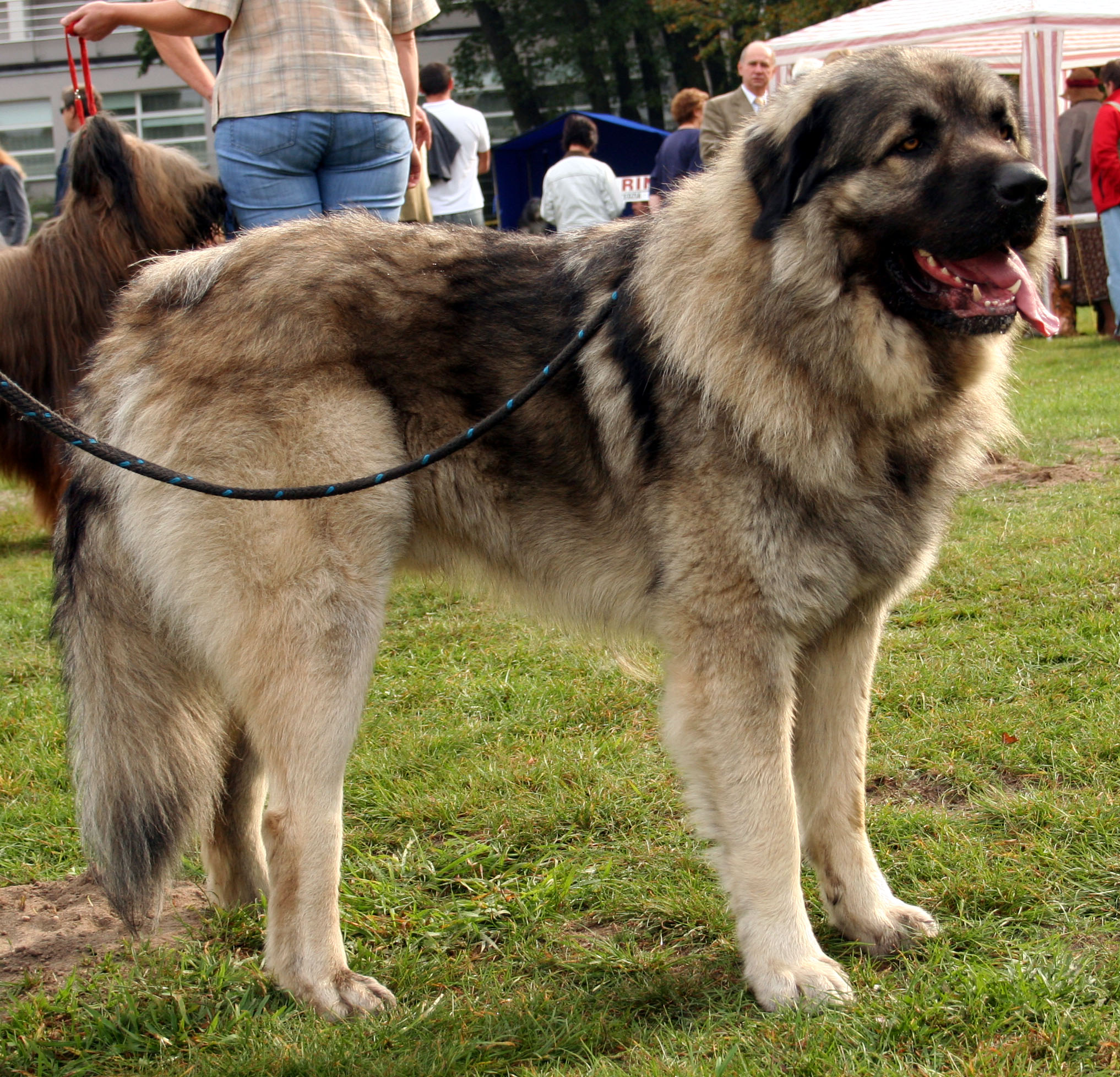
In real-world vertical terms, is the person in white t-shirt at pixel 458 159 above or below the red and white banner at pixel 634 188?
above

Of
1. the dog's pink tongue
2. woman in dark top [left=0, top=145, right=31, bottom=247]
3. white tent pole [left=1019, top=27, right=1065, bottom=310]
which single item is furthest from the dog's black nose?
white tent pole [left=1019, top=27, right=1065, bottom=310]

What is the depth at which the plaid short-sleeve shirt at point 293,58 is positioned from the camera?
11.2ft

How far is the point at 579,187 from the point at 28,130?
88.1ft

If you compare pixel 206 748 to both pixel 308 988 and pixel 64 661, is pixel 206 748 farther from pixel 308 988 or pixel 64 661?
pixel 308 988

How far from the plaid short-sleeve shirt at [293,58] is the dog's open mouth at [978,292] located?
6.50 feet

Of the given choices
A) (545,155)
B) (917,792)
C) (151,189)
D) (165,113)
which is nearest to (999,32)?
(545,155)

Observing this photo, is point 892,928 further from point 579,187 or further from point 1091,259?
point 1091,259

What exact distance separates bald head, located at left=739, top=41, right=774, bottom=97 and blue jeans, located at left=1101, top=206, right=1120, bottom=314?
3709 millimetres

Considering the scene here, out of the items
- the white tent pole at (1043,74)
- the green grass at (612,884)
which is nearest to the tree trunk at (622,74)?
the white tent pole at (1043,74)

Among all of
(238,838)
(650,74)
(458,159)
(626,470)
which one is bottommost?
(238,838)

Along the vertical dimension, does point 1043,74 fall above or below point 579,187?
above

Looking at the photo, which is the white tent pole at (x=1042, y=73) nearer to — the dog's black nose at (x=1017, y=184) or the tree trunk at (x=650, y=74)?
the dog's black nose at (x=1017, y=184)

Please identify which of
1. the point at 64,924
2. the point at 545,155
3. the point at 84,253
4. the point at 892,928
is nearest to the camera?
the point at 892,928

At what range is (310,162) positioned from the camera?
3510 millimetres
